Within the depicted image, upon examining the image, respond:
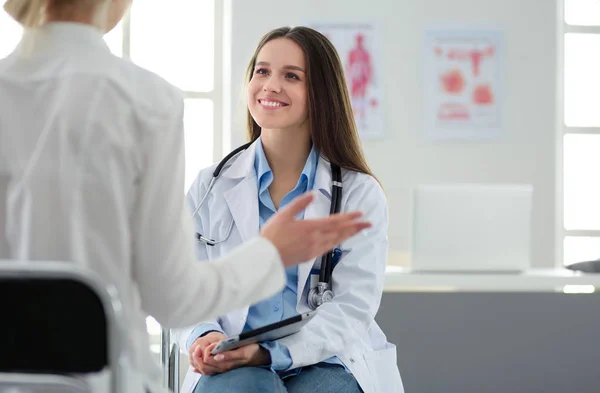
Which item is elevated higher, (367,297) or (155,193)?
(155,193)

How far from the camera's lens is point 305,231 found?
1.12 metres

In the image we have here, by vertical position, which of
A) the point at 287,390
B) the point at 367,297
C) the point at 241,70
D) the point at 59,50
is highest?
the point at 241,70

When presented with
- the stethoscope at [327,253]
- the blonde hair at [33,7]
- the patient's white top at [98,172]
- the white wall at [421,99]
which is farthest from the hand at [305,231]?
the white wall at [421,99]

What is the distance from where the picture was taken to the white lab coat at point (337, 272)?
179cm

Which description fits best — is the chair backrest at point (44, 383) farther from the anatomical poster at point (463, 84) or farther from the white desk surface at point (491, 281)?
the anatomical poster at point (463, 84)

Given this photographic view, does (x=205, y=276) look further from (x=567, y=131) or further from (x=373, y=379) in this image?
(x=567, y=131)

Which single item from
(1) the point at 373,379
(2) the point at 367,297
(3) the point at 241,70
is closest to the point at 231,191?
(2) the point at 367,297

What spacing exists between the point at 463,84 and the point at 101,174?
4556mm

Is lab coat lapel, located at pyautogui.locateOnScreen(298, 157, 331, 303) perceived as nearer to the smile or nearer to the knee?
the smile

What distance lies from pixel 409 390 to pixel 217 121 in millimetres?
3052

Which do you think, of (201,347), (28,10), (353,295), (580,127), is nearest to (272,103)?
(353,295)

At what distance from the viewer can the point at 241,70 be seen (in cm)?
507

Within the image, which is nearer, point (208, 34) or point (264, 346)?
point (264, 346)

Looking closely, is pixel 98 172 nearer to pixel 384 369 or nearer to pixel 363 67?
pixel 384 369
